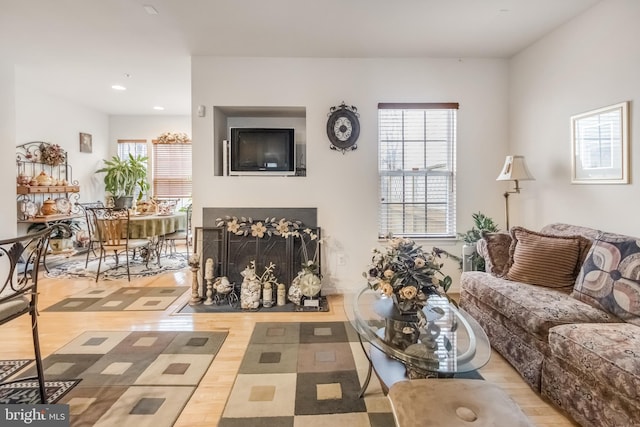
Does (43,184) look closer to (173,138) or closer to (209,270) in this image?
(173,138)

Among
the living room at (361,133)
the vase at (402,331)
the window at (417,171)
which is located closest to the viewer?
the vase at (402,331)

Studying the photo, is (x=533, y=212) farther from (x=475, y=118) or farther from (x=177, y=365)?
(x=177, y=365)

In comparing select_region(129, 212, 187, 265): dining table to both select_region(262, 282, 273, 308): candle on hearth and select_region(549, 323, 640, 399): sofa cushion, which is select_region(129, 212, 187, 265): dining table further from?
select_region(549, 323, 640, 399): sofa cushion

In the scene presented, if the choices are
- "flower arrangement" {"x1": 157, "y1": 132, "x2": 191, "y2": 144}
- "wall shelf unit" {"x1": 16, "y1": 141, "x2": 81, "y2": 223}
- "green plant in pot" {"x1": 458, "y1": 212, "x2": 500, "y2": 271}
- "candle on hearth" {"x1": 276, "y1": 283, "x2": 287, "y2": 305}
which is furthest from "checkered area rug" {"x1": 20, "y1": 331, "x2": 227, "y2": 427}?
"flower arrangement" {"x1": 157, "y1": 132, "x2": 191, "y2": 144}

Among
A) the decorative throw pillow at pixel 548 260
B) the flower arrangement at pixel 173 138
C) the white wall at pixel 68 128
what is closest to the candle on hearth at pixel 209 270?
the white wall at pixel 68 128

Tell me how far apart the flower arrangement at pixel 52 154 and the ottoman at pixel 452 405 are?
626 cm

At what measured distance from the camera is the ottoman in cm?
118

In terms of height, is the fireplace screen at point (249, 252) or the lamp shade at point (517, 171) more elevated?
the lamp shade at point (517, 171)

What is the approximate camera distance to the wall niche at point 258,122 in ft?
12.6

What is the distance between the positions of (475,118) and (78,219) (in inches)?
254

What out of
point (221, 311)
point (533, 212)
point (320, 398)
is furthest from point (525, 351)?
point (221, 311)

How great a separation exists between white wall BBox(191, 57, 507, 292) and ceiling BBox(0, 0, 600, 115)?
6.8 inches

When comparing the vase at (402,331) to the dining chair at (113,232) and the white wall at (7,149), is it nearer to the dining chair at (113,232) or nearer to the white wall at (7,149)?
the dining chair at (113,232)

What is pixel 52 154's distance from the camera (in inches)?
214
